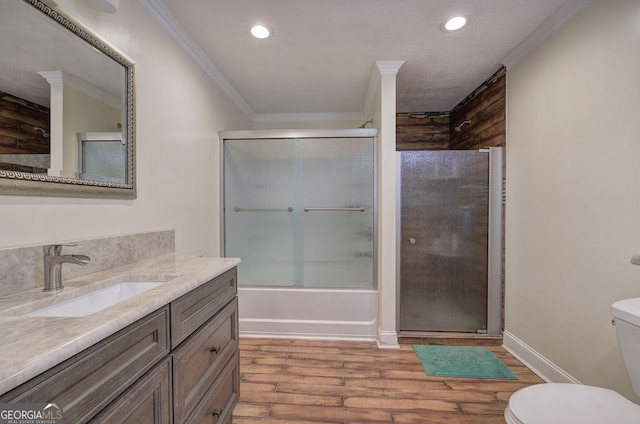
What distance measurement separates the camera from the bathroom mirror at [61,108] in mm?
870

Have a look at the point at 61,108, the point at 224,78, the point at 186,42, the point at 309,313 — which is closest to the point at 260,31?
the point at 186,42

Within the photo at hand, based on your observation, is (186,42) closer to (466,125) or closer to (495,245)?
(466,125)

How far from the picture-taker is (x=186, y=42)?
180 cm

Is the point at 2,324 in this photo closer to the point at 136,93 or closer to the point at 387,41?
the point at 136,93

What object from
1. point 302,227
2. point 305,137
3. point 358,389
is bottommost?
point 358,389

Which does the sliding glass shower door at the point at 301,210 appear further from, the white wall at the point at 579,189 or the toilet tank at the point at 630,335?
the toilet tank at the point at 630,335

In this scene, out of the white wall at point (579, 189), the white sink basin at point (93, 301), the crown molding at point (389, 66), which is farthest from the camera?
the crown molding at point (389, 66)

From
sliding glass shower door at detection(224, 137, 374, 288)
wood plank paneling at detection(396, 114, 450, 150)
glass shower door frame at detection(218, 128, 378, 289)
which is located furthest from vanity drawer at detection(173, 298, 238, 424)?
wood plank paneling at detection(396, 114, 450, 150)

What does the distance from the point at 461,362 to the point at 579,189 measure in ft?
4.60

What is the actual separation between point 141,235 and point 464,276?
241 cm

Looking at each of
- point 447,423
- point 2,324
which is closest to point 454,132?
point 447,423

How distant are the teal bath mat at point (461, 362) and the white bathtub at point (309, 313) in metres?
0.47

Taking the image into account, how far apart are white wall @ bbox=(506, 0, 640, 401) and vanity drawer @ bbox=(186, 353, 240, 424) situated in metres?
1.93

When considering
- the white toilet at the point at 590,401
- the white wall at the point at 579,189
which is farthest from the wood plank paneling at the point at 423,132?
the white toilet at the point at 590,401
